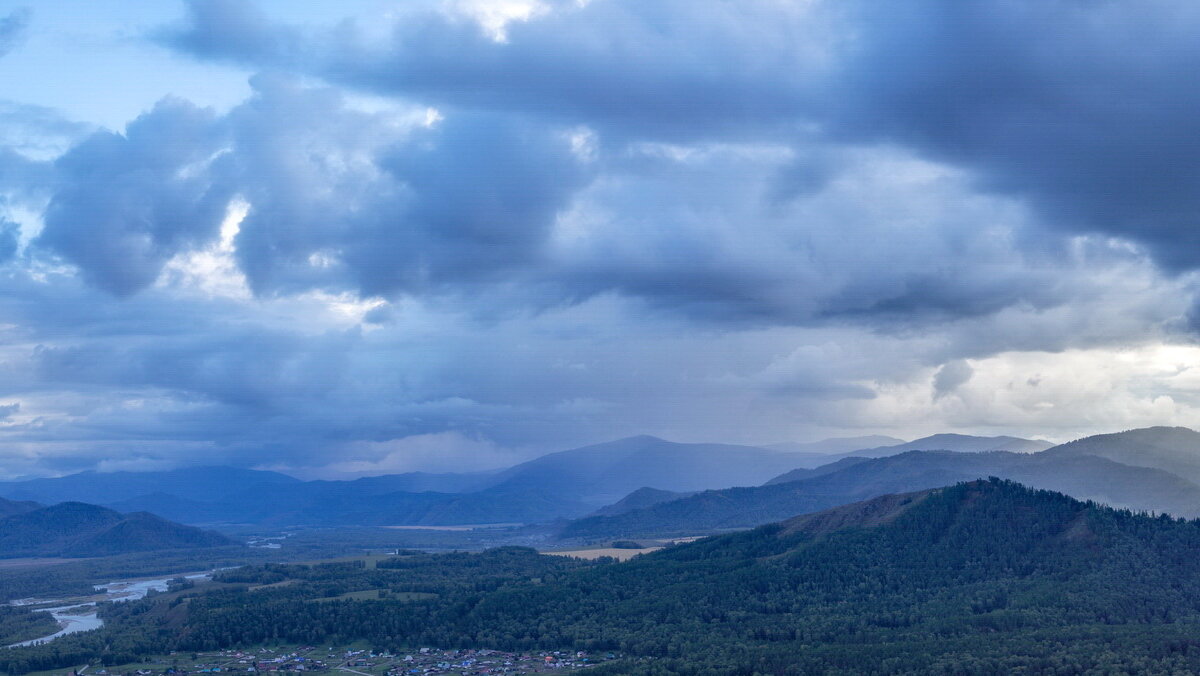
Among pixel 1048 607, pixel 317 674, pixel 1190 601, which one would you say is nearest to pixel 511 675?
pixel 317 674

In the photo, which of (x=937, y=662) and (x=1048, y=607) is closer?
(x=937, y=662)

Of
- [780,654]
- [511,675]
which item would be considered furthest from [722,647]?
[511,675]

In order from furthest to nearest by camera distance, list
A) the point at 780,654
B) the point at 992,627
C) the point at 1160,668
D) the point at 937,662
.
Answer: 1. the point at 992,627
2. the point at 780,654
3. the point at 937,662
4. the point at 1160,668

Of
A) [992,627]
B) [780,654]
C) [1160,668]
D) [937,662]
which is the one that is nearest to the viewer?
[1160,668]

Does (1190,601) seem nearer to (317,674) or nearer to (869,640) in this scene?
(869,640)

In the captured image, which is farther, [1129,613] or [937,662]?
[1129,613]

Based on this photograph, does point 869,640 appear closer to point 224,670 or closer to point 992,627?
point 992,627

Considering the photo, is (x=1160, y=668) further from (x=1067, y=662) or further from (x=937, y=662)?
(x=937, y=662)
